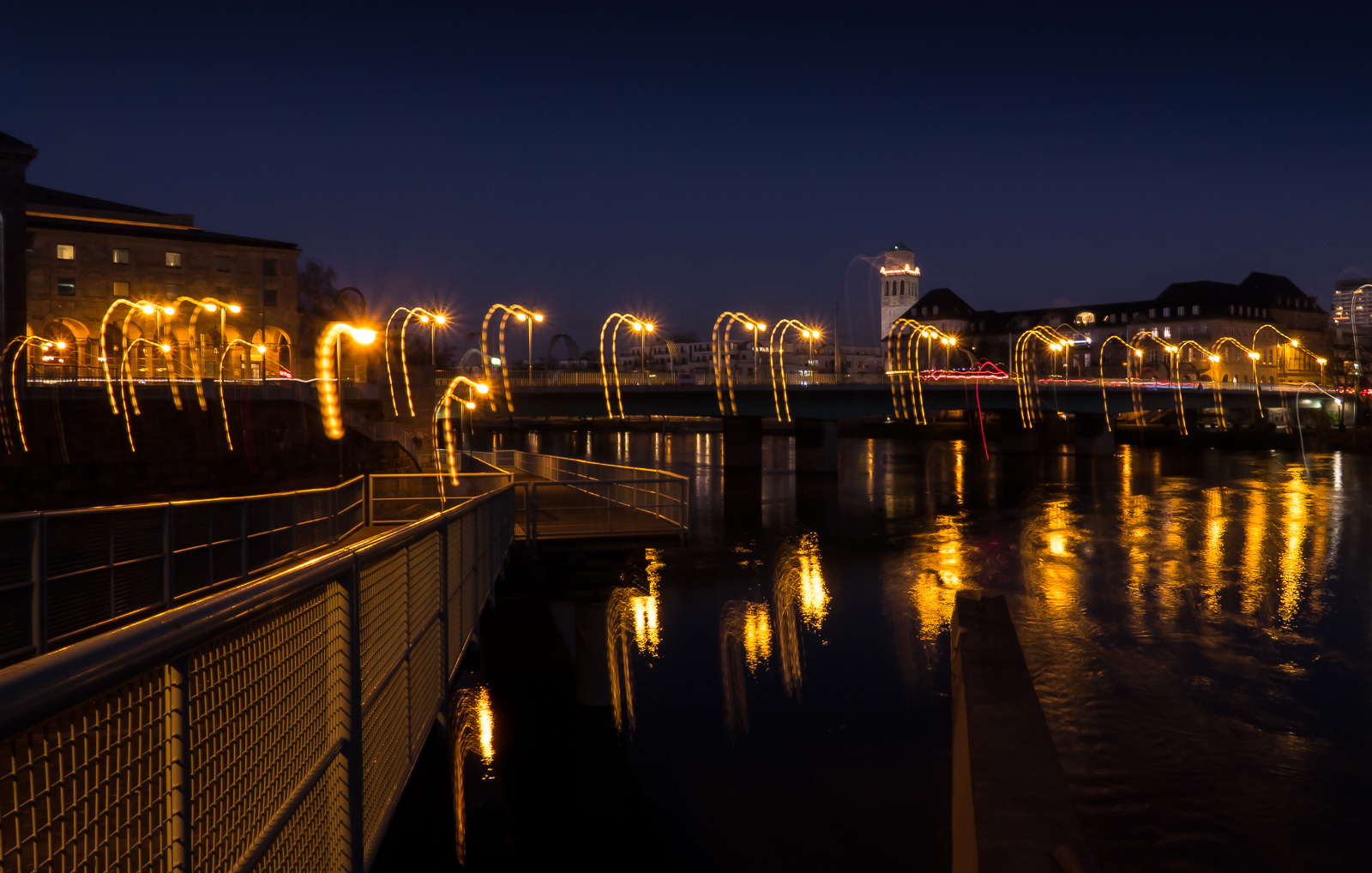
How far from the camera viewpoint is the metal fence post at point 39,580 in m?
9.70

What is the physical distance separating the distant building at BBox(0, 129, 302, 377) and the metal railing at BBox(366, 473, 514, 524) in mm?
46563

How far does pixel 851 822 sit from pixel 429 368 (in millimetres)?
37101

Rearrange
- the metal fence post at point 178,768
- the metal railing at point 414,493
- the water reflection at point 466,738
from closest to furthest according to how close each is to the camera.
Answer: the metal fence post at point 178,768 → the water reflection at point 466,738 → the metal railing at point 414,493

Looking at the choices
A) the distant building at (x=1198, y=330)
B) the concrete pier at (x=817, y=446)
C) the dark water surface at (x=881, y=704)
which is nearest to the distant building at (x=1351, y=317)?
the distant building at (x=1198, y=330)

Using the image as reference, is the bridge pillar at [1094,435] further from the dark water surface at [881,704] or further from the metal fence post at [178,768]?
the metal fence post at [178,768]

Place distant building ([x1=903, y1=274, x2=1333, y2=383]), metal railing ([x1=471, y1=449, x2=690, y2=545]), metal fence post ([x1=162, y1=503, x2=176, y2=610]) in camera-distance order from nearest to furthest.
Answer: metal fence post ([x1=162, y1=503, x2=176, y2=610])
metal railing ([x1=471, y1=449, x2=690, y2=545])
distant building ([x1=903, y1=274, x2=1333, y2=383])

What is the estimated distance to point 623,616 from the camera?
2638cm

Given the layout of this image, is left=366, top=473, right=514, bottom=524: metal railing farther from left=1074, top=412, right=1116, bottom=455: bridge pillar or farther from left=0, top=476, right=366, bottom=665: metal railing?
left=1074, top=412, right=1116, bottom=455: bridge pillar

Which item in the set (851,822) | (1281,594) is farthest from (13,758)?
(1281,594)

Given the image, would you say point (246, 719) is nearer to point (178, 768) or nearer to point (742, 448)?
point (178, 768)

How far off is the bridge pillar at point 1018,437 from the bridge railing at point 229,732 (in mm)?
91550

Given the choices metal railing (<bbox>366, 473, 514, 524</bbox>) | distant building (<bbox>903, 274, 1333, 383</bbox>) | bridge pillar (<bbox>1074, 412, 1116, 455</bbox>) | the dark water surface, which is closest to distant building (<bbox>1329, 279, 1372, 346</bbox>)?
distant building (<bbox>903, 274, 1333, 383</bbox>)

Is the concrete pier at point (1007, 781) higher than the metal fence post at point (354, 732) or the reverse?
the reverse

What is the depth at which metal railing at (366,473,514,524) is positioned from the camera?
2256 centimetres
